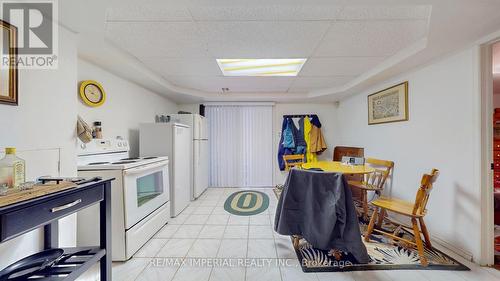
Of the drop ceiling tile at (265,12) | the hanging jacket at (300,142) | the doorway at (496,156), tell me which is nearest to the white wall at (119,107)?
the drop ceiling tile at (265,12)

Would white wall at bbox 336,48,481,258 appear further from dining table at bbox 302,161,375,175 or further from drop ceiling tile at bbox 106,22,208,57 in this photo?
drop ceiling tile at bbox 106,22,208,57

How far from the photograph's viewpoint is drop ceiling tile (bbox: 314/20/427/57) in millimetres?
1539

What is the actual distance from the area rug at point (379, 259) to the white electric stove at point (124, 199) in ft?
5.25

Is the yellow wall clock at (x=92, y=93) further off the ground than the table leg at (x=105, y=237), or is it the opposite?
the yellow wall clock at (x=92, y=93)

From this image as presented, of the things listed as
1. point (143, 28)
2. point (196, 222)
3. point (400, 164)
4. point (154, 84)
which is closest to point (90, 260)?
point (196, 222)

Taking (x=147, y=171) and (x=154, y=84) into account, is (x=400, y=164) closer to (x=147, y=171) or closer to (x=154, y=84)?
(x=147, y=171)

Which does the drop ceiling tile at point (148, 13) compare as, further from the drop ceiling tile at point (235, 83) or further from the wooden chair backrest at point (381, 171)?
the wooden chair backrest at point (381, 171)

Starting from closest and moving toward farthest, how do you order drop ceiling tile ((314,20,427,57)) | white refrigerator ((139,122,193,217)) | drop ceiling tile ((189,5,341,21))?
1. drop ceiling tile ((189,5,341,21))
2. drop ceiling tile ((314,20,427,57))
3. white refrigerator ((139,122,193,217))

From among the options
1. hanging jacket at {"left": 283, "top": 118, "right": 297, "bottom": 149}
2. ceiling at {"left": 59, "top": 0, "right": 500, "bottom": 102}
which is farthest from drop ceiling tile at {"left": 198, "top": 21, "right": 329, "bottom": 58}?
hanging jacket at {"left": 283, "top": 118, "right": 297, "bottom": 149}

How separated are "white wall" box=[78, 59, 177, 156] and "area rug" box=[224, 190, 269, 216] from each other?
170 cm

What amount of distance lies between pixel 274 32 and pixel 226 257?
210 cm

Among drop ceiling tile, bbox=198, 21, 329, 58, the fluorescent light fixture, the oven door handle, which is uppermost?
the fluorescent light fixture

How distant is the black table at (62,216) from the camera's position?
762 millimetres

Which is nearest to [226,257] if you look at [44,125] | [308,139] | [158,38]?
[44,125]
